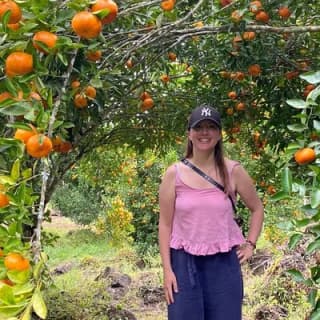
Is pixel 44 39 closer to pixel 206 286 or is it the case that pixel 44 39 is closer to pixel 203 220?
pixel 203 220

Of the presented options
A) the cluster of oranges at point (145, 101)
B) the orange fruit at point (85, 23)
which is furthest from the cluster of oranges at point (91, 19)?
the cluster of oranges at point (145, 101)

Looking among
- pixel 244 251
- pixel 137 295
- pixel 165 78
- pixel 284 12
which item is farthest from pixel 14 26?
pixel 137 295

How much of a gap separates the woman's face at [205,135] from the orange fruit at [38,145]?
1.01m

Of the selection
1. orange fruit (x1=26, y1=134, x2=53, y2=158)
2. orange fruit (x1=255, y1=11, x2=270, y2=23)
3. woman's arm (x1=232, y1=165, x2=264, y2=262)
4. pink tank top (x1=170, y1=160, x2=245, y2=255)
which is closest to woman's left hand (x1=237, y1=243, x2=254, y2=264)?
woman's arm (x1=232, y1=165, x2=264, y2=262)

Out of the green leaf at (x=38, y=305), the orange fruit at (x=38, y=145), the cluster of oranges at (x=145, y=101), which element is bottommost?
the green leaf at (x=38, y=305)

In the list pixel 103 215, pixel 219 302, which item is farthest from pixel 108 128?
pixel 103 215

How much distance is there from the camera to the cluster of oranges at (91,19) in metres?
1.36

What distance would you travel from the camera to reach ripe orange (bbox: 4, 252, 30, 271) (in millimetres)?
1210

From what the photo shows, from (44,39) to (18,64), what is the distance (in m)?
0.08

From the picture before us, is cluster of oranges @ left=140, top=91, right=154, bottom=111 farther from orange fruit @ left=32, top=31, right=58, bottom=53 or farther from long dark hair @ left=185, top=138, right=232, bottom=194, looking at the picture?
orange fruit @ left=32, top=31, right=58, bottom=53

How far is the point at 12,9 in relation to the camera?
4.23ft

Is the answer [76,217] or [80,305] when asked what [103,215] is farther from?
[80,305]

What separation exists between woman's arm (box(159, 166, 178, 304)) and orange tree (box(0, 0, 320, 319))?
0.39 metres

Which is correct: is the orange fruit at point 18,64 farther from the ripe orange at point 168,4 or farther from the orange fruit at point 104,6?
the ripe orange at point 168,4
